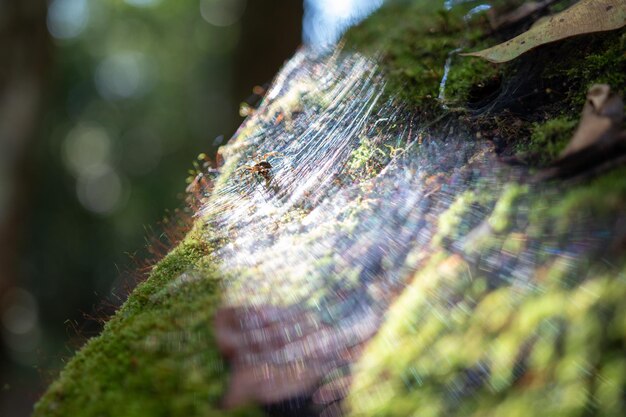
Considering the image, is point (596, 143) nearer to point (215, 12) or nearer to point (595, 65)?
point (595, 65)

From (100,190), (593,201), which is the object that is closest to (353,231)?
(593,201)

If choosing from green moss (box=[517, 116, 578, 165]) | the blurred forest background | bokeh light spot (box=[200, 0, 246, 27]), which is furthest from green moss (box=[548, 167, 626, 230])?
bokeh light spot (box=[200, 0, 246, 27])

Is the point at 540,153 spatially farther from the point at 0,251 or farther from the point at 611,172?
the point at 0,251

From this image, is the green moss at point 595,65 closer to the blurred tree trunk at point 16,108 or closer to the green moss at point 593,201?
the green moss at point 593,201

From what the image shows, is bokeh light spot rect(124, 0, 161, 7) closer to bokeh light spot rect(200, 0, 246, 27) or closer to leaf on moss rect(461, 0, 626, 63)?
bokeh light spot rect(200, 0, 246, 27)

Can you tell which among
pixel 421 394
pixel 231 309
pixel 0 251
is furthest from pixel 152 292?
pixel 0 251

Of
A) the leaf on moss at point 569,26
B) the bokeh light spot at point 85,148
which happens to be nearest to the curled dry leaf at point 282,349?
the leaf on moss at point 569,26
